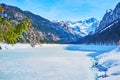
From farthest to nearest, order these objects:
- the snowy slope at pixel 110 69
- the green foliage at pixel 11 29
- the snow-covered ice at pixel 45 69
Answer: the snow-covered ice at pixel 45 69 < the snowy slope at pixel 110 69 < the green foliage at pixel 11 29

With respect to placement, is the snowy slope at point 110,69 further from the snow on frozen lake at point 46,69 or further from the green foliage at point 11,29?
the green foliage at point 11,29

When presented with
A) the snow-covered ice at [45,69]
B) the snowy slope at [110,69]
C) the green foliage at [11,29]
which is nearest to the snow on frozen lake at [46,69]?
the snow-covered ice at [45,69]

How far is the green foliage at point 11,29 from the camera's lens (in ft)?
43.9

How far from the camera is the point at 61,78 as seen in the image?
39781 mm

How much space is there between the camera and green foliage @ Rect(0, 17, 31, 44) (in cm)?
1339

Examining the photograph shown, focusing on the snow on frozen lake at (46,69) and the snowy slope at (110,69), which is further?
the snow on frozen lake at (46,69)

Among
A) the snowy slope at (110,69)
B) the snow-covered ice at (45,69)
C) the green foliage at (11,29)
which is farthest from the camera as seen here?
the snow-covered ice at (45,69)

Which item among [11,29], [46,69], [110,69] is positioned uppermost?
[11,29]

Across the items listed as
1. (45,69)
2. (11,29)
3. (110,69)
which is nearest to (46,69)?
(45,69)

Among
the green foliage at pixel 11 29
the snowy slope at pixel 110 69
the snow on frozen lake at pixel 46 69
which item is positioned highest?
the green foliage at pixel 11 29

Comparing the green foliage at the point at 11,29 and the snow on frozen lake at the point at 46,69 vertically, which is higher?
the green foliage at the point at 11,29

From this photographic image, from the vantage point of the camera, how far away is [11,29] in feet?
44.7

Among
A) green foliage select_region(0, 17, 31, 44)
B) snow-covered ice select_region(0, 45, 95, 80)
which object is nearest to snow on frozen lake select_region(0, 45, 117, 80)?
snow-covered ice select_region(0, 45, 95, 80)

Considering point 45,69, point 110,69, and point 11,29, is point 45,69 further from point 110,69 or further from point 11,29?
point 11,29
